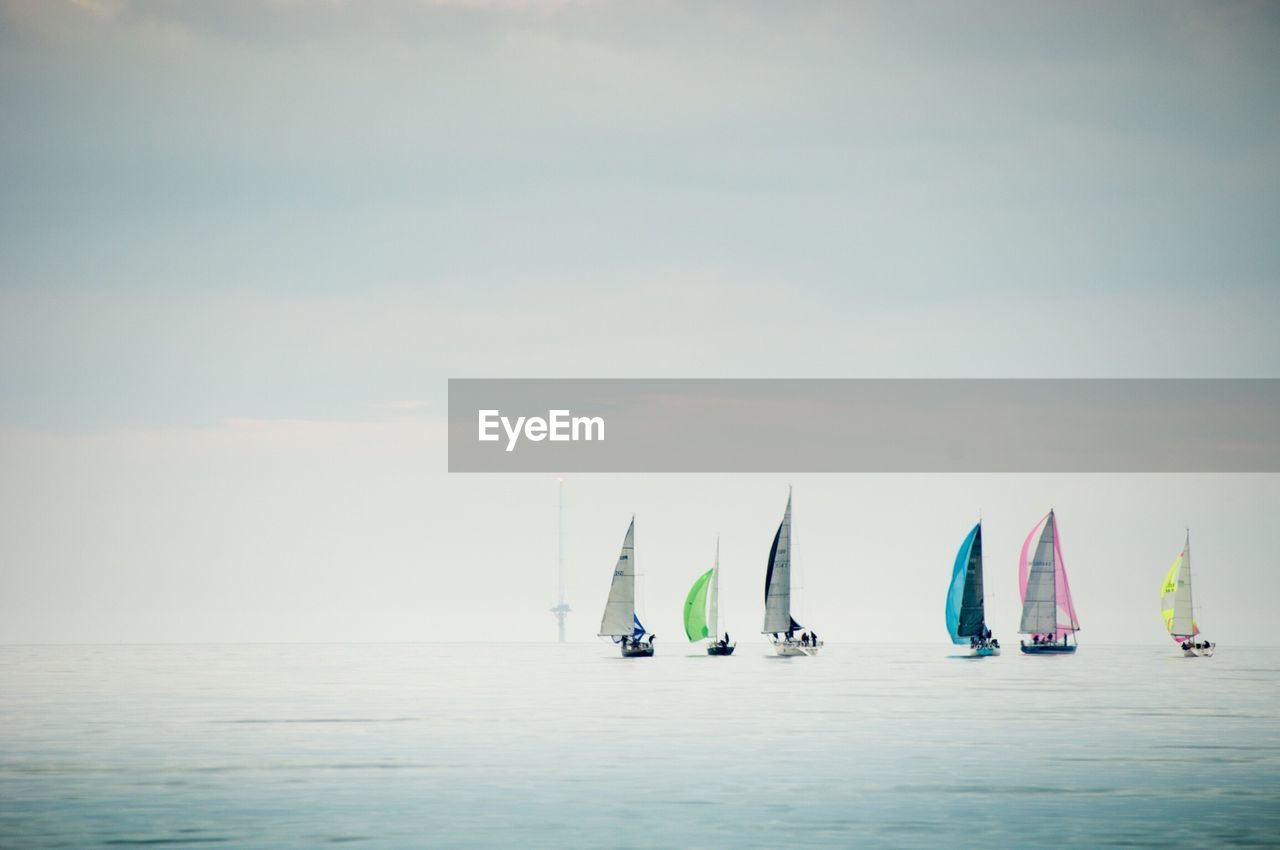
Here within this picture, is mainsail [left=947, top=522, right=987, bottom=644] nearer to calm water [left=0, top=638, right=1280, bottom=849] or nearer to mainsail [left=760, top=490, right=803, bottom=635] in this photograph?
mainsail [left=760, top=490, right=803, bottom=635]

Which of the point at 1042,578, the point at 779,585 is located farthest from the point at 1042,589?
the point at 779,585

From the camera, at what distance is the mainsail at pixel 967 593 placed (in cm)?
18788

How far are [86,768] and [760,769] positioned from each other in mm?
29591

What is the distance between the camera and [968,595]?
19088cm

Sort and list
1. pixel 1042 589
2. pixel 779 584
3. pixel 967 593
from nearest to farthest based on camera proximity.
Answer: pixel 779 584, pixel 967 593, pixel 1042 589

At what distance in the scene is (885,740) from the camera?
83.8 meters

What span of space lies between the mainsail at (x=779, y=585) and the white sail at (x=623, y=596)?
16.0 meters

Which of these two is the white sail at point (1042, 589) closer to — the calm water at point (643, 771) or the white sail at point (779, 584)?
the white sail at point (779, 584)

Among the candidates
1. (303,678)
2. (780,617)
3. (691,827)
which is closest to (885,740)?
(691,827)

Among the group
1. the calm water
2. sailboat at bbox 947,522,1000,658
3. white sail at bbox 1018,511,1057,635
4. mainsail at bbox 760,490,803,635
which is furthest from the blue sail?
the calm water

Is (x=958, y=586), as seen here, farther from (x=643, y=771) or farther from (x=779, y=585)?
(x=643, y=771)

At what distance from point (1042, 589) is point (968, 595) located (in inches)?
482

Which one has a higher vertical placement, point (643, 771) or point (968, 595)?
point (968, 595)

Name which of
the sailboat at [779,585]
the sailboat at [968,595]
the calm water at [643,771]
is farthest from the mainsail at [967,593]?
the calm water at [643,771]
